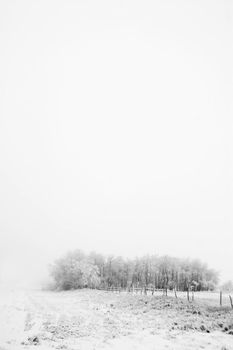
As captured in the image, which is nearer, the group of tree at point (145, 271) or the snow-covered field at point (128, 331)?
the snow-covered field at point (128, 331)

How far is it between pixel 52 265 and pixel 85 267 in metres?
13.6

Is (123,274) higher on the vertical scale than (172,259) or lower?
lower

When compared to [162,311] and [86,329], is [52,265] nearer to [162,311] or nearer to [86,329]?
[162,311]

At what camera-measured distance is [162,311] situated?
3155 centimetres

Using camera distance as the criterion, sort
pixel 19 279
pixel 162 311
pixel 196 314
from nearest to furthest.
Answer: pixel 196 314
pixel 162 311
pixel 19 279

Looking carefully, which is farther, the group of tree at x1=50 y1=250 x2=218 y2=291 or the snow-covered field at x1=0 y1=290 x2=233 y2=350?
the group of tree at x1=50 y1=250 x2=218 y2=291

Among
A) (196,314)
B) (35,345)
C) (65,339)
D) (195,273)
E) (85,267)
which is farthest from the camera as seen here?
(195,273)

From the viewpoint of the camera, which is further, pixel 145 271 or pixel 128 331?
pixel 145 271

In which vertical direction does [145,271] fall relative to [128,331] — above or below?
above

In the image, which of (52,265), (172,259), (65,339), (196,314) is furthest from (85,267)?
(65,339)

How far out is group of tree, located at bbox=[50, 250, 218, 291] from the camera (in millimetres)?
91375

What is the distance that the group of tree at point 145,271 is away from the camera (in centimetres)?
9138

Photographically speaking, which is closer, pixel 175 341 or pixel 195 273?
pixel 175 341

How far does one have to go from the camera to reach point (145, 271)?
98625 mm
